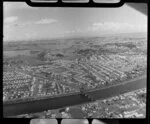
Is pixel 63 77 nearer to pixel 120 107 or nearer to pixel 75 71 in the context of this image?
pixel 75 71

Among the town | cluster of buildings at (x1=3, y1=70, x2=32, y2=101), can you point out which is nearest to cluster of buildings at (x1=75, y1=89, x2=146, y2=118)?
the town

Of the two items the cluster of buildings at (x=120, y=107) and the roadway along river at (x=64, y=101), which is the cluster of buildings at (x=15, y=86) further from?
the cluster of buildings at (x=120, y=107)

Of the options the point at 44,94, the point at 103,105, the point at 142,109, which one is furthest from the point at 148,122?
the point at 44,94

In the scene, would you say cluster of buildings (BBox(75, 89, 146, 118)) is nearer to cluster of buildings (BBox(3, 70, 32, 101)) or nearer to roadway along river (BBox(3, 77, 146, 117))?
roadway along river (BBox(3, 77, 146, 117))

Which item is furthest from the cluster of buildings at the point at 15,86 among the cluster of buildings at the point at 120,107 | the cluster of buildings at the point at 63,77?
the cluster of buildings at the point at 120,107

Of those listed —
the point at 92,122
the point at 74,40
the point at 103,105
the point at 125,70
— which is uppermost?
the point at 74,40

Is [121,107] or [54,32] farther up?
[54,32]

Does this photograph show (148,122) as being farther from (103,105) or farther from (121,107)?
(103,105)

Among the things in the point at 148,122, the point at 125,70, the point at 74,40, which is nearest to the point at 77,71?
the point at 74,40

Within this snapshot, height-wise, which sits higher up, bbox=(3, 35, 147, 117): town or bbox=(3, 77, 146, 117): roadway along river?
bbox=(3, 35, 147, 117): town
